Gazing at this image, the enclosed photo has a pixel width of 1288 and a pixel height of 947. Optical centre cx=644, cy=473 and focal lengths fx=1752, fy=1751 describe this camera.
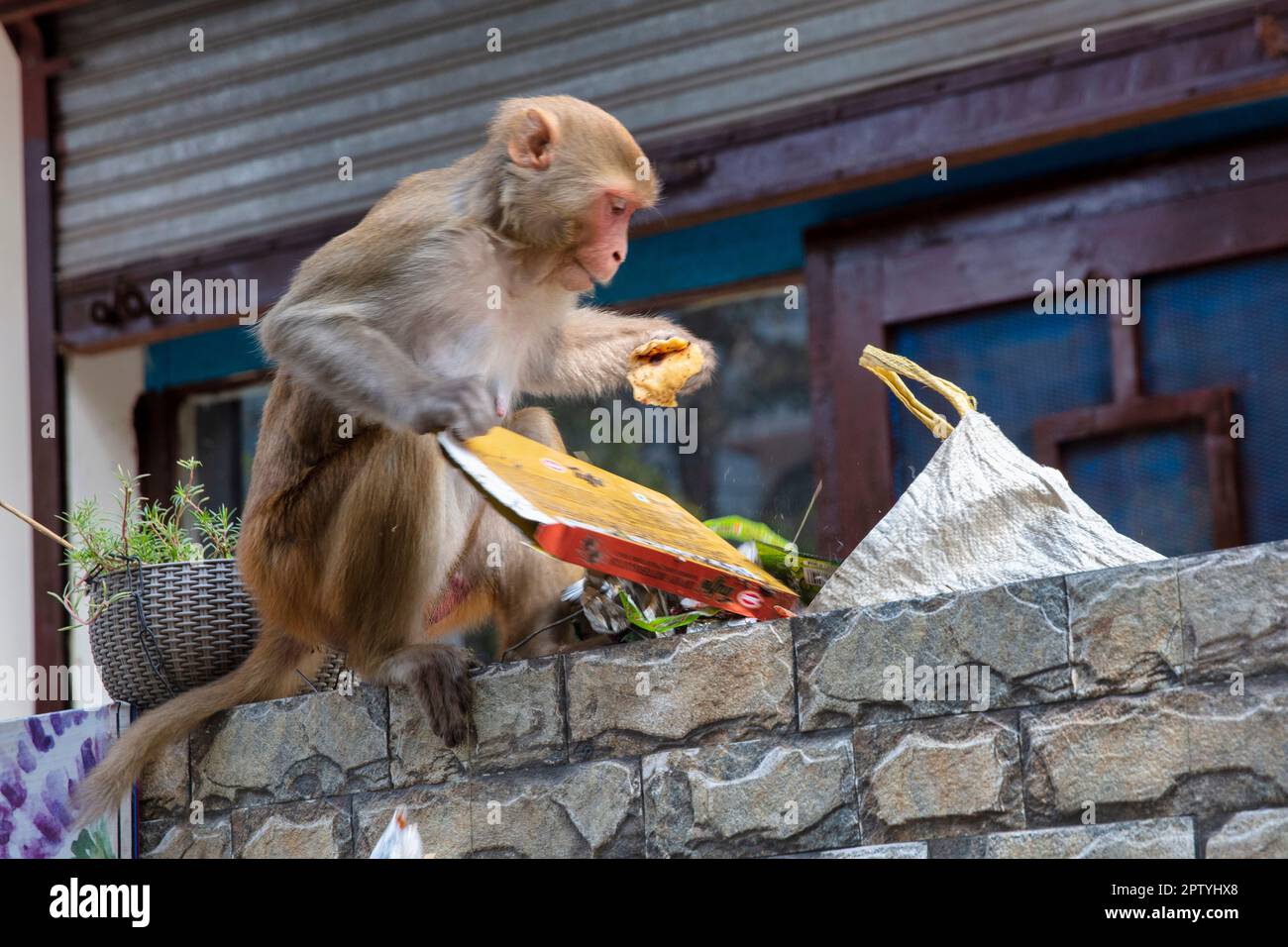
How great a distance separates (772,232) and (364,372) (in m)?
3.31

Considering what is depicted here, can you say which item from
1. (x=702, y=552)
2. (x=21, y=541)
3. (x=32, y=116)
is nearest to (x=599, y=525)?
(x=702, y=552)

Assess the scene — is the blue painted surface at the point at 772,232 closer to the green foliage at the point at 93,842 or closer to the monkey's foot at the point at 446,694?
the monkey's foot at the point at 446,694

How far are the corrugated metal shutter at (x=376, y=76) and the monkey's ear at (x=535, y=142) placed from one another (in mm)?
2483

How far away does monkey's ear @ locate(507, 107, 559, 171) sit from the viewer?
14.0 ft

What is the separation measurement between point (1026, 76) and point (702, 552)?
10.2 feet

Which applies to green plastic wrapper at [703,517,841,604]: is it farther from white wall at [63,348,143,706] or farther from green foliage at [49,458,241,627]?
white wall at [63,348,143,706]

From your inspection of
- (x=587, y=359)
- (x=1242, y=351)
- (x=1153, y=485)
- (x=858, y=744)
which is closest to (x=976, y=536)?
(x=858, y=744)

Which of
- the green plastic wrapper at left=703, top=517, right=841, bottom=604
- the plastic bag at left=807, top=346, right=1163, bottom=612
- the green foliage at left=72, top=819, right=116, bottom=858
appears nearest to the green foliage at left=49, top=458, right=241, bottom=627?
the green foliage at left=72, top=819, right=116, bottom=858

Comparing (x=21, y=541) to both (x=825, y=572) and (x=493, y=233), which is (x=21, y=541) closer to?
(x=493, y=233)

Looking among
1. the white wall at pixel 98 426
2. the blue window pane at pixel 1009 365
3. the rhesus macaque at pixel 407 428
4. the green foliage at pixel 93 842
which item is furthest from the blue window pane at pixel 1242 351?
the white wall at pixel 98 426

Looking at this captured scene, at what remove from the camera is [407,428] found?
3.81 metres

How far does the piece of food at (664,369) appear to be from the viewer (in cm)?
445
